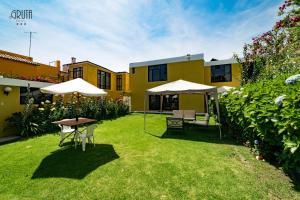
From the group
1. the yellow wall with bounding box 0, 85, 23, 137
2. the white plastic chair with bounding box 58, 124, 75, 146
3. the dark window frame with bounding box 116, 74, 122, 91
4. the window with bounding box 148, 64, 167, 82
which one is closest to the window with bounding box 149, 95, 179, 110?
the window with bounding box 148, 64, 167, 82

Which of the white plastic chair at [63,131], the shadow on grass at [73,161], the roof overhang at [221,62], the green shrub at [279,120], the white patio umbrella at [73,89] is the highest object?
the roof overhang at [221,62]

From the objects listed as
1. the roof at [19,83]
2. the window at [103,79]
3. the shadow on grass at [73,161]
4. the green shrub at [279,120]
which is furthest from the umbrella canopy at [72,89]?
the window at [103,79]

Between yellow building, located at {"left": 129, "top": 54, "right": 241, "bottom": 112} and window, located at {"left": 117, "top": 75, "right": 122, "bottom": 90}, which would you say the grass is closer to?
yellow building, located at {"left": 129, "top": 54, "right": 241, "bottom": 112}

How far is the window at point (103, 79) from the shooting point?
77.0 feet

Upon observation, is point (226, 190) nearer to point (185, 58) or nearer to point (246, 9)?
point (246, 9)

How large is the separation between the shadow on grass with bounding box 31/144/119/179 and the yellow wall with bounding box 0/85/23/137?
552 centimetres

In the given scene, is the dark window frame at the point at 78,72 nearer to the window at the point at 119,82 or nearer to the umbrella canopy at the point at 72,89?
the window at the point at 119,82

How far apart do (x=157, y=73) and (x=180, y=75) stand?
328 centimetres

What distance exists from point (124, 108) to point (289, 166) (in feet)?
56.1

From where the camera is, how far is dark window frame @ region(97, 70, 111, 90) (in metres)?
23.4

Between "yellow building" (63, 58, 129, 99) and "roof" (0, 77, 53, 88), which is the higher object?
"yellow building" (63, 58, 129, 99)

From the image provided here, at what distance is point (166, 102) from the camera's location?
69.6 ft

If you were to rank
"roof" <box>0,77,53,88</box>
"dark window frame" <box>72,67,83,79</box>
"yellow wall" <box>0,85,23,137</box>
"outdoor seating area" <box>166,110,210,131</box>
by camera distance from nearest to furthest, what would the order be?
"outdoor seating area" <box>166,110,210,131</box>
"roof" <box>0,77,53,88</box>
"yellow wall" <box>0,85,23,137</box>
"dark window frame" <box>72,67,83,79</box>

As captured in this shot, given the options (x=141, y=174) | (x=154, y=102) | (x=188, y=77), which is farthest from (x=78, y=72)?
(x=141, y=174)
